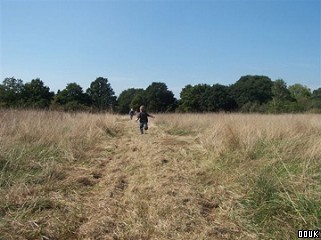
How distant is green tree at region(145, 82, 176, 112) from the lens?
70312 mm

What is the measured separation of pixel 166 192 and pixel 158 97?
6768 centimetres

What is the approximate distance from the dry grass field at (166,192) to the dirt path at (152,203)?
1cm

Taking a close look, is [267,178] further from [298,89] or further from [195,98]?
[298,89]

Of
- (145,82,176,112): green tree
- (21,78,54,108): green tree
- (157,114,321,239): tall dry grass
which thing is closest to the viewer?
(157,114,321,239): tall dry grass

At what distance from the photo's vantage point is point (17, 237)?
293 centimetres

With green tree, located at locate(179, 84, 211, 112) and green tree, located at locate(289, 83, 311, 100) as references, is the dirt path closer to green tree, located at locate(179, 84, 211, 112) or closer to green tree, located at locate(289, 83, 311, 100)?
green tree, located at locate(179, 84, 211, 112)

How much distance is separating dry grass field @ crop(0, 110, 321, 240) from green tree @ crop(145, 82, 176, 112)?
62805mm

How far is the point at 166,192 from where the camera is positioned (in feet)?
13.9

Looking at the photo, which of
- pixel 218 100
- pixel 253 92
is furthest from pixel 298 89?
pixel 218 100

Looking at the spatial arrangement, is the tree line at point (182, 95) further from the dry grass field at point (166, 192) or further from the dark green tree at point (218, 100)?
the dry grass field at point (166, 192)

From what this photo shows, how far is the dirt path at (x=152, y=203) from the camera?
3117mm

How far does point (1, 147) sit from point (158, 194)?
314 cm

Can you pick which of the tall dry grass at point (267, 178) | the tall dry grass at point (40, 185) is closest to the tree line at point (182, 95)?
the tall dry grass at point (267, 178)

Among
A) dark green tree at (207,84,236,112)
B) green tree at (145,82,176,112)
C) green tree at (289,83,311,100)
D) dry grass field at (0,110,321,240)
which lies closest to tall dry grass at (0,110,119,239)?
dry grass field at (0,110,321,240)
